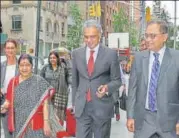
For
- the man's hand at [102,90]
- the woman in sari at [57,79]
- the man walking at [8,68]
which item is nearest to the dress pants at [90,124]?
the man's hand at [102,90]

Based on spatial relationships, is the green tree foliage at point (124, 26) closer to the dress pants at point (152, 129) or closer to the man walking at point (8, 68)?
the man walking at point (8, 68)

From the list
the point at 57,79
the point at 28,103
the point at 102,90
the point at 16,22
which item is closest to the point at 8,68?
the point at 28,103

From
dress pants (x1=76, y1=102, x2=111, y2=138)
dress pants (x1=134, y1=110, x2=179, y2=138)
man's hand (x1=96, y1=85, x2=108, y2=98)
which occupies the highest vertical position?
man's hand (x1=96, y1=85, x2=108, y2=98)

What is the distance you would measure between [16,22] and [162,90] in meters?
58.7

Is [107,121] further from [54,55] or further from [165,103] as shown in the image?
[54,55]

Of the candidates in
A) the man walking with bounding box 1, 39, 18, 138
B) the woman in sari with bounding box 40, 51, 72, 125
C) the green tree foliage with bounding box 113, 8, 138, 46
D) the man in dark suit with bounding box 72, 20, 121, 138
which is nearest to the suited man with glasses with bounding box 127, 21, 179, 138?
the man in dark suit with bounding box 72, 20, 121, 138

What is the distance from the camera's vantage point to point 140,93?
5039mm

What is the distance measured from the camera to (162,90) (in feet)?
16.2

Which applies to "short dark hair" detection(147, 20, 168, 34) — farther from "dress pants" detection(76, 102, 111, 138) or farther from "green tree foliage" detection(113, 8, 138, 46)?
"green tree foliage" detection(113, 8, 138, 46)

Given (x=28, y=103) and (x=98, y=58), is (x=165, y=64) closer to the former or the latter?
(x=98, y=58)

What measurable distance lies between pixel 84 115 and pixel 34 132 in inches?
24.7

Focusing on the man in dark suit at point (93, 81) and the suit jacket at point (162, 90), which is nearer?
the suit jacket at point (162, 90)

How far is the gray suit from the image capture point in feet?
19.9

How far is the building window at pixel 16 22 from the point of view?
6241 centimetres
